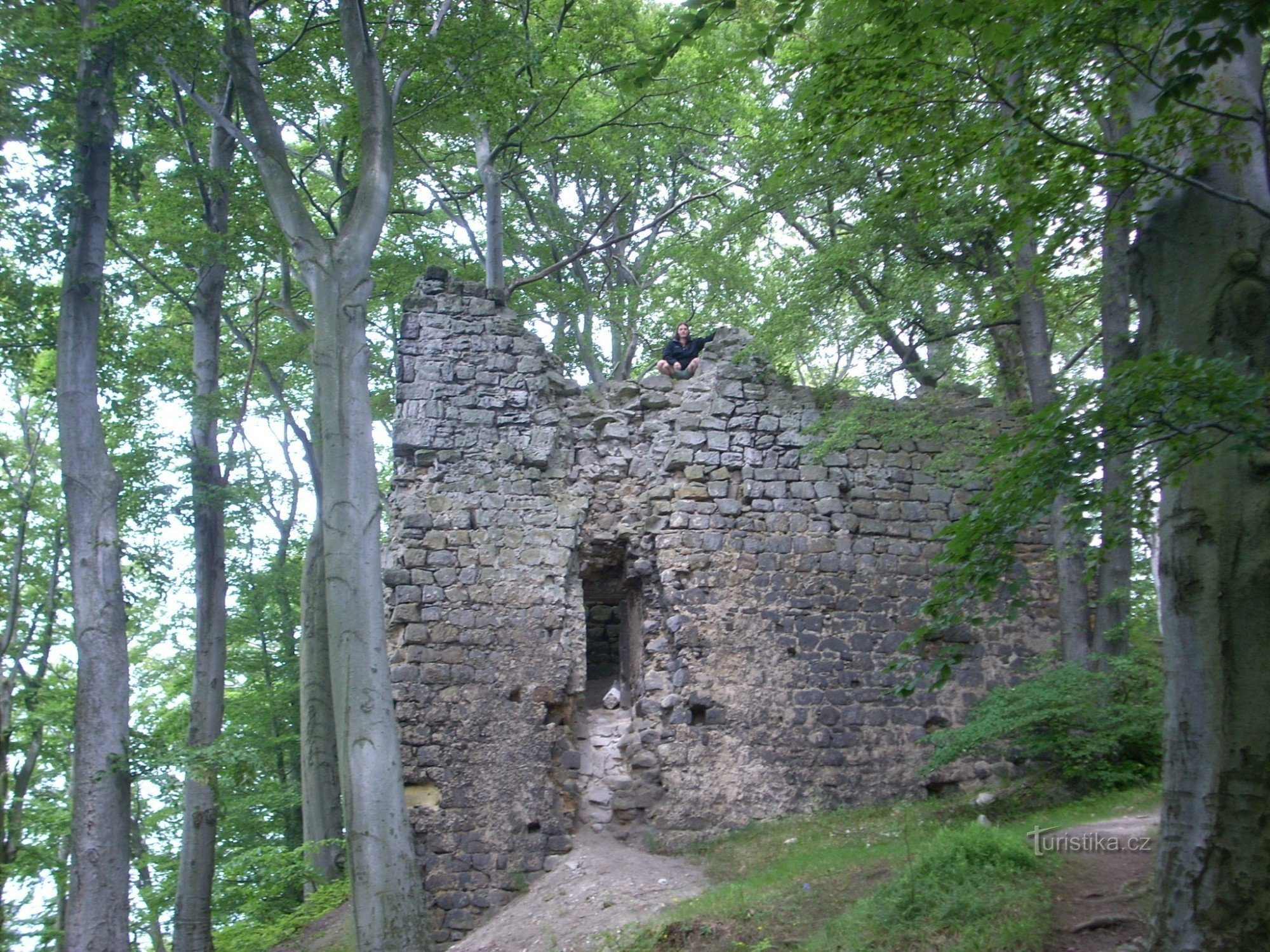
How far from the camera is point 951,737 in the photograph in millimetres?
7551

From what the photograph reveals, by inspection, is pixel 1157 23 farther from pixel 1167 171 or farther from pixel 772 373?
pixel 772 373

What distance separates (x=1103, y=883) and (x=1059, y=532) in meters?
3.85

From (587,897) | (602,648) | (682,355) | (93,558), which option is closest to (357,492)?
(93,558)

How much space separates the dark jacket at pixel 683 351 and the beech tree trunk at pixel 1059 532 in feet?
9.73

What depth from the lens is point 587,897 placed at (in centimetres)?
706

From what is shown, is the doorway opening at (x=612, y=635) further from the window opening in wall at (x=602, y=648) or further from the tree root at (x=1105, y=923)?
the tree root at (x=1105, y=923)

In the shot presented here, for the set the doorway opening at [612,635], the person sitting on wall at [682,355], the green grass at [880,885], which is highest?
the person sitting on wall at [682,355]

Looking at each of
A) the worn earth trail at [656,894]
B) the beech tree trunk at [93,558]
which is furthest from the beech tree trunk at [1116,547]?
the beech tree trunk at [93,558]

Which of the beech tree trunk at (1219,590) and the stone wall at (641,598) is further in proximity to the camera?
the stone wall at (641,598)

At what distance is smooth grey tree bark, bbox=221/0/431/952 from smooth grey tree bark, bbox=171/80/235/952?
2561 millimetres

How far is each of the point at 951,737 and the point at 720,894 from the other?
7.46 ft

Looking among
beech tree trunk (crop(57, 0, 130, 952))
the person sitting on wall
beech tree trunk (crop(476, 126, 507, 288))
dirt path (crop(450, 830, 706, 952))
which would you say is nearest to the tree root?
dirt path (crop(450, 830, 706, 952))

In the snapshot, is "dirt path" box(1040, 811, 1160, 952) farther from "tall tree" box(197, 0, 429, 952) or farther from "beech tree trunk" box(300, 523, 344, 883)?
"beech tree trunk" box(300, 523, 344, 883)

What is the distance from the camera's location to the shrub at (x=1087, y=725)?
7.46m
